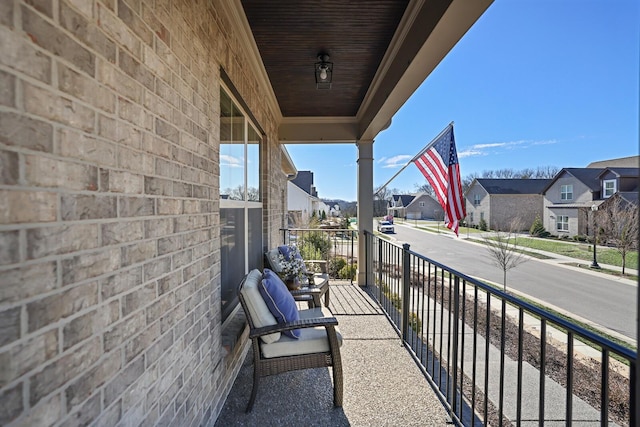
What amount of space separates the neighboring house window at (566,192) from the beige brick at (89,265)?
54.8ft

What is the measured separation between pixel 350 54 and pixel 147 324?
9.40ft

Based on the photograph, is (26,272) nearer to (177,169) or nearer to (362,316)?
(177,169)

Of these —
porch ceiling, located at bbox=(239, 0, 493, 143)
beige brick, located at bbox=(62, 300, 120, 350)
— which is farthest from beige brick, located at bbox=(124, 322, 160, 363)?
porch ceiling, located at bbox=(239, 0, 493, 143)

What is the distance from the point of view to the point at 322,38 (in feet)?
8.89

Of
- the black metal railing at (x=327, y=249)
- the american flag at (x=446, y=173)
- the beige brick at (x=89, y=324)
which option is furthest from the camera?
the black metal railing at (x=327, y=249)

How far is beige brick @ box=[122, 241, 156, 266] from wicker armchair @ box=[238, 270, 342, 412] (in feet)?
3.21

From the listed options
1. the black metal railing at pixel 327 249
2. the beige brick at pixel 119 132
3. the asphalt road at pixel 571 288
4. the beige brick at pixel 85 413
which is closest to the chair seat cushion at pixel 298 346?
the beige brick at pixel 85 413

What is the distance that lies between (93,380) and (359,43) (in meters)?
2.96

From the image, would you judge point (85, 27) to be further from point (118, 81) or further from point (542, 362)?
point (542, 362)

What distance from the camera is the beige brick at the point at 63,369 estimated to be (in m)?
0.68

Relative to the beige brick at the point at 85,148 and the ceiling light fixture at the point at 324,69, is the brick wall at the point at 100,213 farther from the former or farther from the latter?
the ceiling light fixture at the point at 324,69

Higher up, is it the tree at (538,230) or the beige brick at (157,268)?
the beige brick at (157,268)

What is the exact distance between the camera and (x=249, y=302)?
2066 mm

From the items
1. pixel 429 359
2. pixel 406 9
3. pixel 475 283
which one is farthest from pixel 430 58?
pixel 429 359
